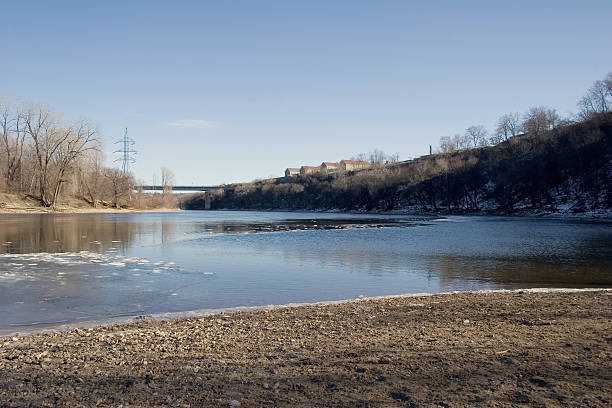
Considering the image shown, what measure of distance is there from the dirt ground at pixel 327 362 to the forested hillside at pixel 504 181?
65.1 m

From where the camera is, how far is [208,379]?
5.49 metres

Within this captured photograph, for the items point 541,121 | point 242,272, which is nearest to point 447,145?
point 541,121

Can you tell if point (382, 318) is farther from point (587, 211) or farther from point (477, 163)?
point (477, 163)

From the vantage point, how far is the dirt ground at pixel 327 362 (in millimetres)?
4922

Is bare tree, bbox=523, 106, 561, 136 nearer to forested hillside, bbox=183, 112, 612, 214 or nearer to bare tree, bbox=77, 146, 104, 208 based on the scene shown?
forested hillside, bbox=183, 112, 612, 214


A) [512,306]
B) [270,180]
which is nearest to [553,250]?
[512,306]

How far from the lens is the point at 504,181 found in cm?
8919

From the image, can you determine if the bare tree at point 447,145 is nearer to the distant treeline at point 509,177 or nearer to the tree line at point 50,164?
the distant treeline at point 509,177

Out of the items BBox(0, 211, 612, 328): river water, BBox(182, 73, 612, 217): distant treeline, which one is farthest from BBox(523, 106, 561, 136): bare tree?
BBox(0, 211, 612, 328): river water

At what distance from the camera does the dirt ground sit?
194 inches

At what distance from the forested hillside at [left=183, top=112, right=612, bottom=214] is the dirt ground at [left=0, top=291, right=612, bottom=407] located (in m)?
65.1

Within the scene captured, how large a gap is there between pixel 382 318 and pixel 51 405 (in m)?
6.04

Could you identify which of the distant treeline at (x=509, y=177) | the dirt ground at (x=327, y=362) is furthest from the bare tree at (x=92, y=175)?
the dirt ground at (x=327, y=362)

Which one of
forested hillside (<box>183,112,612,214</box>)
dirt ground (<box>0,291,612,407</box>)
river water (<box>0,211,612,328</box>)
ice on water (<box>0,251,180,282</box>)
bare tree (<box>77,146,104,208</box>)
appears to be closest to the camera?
dirt ground (<box>0,291,612,407</box>)
